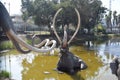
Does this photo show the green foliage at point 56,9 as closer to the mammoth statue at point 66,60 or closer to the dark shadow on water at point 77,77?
the mammoth statue at point 66,60

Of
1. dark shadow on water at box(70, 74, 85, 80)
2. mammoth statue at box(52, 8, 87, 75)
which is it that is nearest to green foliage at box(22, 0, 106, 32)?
mammoth statue at box(52, 8, 87, 75)

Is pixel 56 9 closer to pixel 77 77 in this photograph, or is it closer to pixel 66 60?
pixel 66 60

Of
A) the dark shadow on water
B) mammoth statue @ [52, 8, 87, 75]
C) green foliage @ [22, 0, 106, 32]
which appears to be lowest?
the dark shadow on water

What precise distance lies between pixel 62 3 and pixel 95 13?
651 centimetres

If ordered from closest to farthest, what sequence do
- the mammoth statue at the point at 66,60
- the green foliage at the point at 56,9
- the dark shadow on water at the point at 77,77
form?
the dark shadow on water at the point at 77,77 < the mammoth statue at the point at 66,60 < the green foliage at the point at 56,9

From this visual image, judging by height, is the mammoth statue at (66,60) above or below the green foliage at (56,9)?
below

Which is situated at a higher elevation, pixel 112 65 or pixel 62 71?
pixel 112 65

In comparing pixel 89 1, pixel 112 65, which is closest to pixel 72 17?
pixel 89 1

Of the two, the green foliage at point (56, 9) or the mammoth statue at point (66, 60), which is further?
the green foliage at point (56, 9)

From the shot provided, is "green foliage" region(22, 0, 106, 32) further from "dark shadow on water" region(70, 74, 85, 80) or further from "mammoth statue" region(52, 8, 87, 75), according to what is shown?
"dark shadow on water" region(70, 74, 85, 80)

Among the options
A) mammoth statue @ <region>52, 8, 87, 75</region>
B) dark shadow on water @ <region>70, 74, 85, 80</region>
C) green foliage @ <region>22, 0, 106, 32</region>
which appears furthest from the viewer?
green foliage @ <region>22, 0, 106, 32</region>

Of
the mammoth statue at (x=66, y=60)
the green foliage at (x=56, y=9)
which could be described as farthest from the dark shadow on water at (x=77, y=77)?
the green foliage at (x=56, y=9)

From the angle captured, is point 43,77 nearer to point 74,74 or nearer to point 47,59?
point 74,74

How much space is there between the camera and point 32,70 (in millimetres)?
12094
